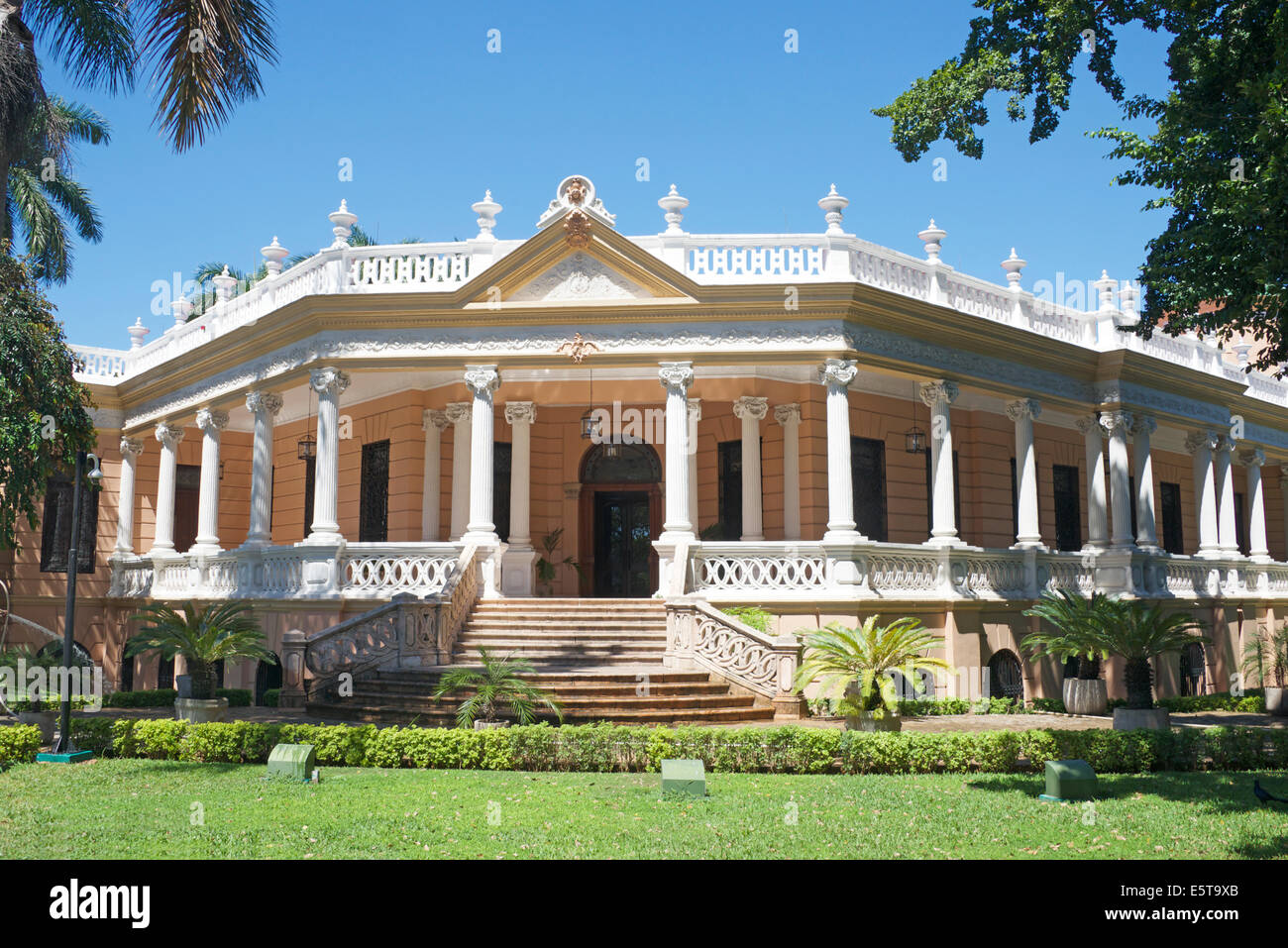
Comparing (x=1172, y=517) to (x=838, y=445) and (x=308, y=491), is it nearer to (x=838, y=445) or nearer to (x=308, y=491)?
(x=838, y=445)

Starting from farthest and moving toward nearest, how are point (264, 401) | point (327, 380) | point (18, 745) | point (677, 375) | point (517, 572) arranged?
Answer: point (517, 572) < point (264, 401) < point (327, 380) < point (677, 375) < point (18, 745)

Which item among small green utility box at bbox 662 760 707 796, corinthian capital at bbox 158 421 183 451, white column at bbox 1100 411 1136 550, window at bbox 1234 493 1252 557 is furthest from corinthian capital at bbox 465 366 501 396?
window at bbox 1234 493 1252 557

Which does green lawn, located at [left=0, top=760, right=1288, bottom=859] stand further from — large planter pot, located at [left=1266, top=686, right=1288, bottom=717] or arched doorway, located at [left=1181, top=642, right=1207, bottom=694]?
arched doorway, located at [left=1181, top=642, right=1207, bottom=694]

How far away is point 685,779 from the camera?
9406 mm

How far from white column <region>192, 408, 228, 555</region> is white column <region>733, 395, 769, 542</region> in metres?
9.87

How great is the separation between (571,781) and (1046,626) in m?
11.8

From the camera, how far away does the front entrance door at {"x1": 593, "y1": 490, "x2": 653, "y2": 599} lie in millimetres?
21812

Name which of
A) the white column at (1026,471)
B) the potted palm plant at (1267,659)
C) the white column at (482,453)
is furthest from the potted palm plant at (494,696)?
the potted palm plant at (1267,659)

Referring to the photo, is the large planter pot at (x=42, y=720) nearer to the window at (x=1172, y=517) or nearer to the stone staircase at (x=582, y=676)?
the stone staircase at (x=582, y=676)

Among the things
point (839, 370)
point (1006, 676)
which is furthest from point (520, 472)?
point (1006, 676)

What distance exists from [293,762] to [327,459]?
8.27 metres

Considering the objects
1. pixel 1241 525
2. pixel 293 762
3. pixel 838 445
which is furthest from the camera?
pixel 1241 525
